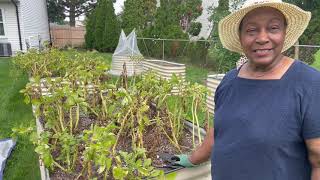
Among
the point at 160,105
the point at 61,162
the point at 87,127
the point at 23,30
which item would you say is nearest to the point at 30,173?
the point at 87,127

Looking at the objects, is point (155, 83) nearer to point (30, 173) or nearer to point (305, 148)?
point (30, 173)

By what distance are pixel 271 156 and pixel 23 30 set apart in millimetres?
14004

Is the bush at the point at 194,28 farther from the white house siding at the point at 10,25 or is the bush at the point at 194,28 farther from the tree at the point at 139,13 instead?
the white house siding at the point at 10,25

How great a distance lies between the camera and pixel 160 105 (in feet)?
10.3

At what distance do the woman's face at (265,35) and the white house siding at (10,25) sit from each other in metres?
13.7

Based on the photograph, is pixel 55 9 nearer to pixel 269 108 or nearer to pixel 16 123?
pixel 16 123

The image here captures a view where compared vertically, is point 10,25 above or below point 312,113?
above

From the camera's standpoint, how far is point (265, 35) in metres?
1.32

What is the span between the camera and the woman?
4.03ft

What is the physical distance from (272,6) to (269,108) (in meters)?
0.40

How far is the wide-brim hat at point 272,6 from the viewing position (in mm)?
1326

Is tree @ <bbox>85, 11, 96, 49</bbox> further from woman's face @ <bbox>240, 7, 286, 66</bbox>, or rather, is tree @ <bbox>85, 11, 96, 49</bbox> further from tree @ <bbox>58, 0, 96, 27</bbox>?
woman's face @ <bbox>240, 7, 286, 66</bbox>

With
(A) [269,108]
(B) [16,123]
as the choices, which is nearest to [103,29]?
(B) [16,123]

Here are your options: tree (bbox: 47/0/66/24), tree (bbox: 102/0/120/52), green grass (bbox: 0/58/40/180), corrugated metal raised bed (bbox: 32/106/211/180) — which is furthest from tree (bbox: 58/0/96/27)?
corrugated metal raised bed (bbox: 32/106/211/180)
